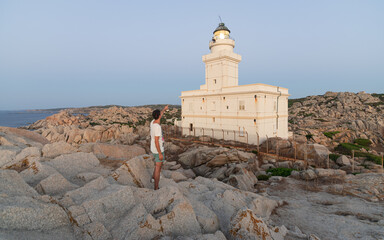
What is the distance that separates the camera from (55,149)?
7430mm

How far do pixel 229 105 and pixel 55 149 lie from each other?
20.1 m

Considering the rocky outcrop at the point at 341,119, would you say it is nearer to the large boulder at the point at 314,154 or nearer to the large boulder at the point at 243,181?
the large boulder at the point at 314,154

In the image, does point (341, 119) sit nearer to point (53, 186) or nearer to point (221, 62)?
point (221, 62)

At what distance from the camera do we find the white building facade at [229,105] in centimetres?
2261

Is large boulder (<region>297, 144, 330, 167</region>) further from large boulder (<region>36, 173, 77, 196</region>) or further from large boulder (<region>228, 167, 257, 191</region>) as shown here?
large boulder (<region>36, 173, 77, 196</region>)

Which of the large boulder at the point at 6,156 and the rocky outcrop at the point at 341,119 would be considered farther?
the rocky outcrop at the point at 341,119

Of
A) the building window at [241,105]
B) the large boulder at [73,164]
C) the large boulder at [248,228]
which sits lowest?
the large boulder at [248,228]

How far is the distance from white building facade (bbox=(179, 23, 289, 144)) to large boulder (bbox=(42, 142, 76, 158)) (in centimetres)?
1710

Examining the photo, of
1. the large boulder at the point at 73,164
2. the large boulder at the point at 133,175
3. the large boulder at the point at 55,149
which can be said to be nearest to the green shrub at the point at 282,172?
the large boulder at the point at 133,175

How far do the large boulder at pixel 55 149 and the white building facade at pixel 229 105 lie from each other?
1710cm

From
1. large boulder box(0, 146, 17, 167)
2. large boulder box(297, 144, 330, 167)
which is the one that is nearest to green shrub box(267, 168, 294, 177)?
large boulder box(297, 144, 330, 167)

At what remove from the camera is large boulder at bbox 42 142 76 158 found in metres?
7.15

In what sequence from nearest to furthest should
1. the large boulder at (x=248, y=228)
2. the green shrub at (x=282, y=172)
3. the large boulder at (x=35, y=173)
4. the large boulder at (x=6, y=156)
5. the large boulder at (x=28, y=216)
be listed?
1. the large boulder at (x=28, y=216)
2. the large boulder at (x=248, y=228)
3. the large boulder at (x=35, y=173)
4. the large boulder at (x=6, y=156)
5. the green shrub at (x=282, y=172)

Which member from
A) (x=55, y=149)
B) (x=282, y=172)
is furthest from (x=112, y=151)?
(x=282, y=172)
